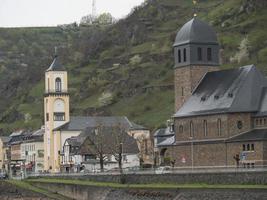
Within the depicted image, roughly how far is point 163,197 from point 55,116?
7334cm

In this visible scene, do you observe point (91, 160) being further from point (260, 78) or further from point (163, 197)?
point (163, 197)

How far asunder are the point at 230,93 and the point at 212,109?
2951 millimetres

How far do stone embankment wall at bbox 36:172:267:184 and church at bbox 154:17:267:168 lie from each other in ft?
29.8

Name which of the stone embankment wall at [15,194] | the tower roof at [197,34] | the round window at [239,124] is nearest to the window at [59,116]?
the stone embankment wall at [15,194]

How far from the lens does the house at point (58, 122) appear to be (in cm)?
15612

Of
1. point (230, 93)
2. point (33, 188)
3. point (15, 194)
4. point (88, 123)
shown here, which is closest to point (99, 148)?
point (33, 188)

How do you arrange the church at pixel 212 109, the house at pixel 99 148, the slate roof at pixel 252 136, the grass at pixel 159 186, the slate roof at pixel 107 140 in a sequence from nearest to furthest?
the grass at pixel 159 186 < the slate roof at pixel 252 136 < the church at pixel 212 109 < the slate roof at pixel 107 140 < the house at pixel 99 148

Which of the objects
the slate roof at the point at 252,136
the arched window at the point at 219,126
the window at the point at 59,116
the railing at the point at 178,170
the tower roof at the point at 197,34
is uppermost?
the tower roof at the point at 197,34

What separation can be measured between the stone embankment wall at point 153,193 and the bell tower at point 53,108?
42.7 m

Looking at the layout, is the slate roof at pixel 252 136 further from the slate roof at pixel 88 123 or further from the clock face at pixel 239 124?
the slate roof at pixel 88 123

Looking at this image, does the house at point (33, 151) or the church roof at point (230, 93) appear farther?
the house at point (33, 151)

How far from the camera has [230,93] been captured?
106312 millimetres

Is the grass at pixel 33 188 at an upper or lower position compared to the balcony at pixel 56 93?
lower

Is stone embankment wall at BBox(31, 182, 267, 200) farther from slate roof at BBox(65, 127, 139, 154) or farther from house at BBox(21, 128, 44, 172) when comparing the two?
house at BBox(21, 128, 44, 172)
